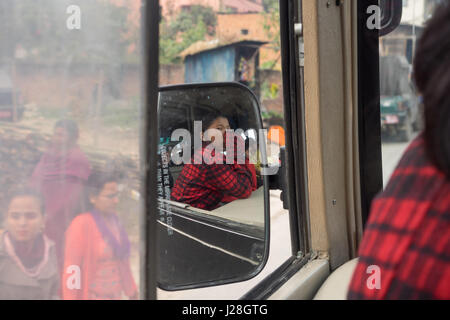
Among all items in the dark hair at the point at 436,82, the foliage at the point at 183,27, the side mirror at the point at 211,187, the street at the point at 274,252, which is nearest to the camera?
the dark hair at the point at 436,82

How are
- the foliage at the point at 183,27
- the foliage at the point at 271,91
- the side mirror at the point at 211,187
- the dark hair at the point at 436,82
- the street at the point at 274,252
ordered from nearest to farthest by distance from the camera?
the dark hair at the point at 436,82 < the street at the point at 274,252 < the side mirror at the point at 211,187 < the foliage at the point at 183,27 < the foliage at the point at 271,91

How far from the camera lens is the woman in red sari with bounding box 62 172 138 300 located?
1.10 m

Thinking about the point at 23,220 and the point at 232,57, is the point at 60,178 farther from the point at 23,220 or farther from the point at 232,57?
the point at 232,57

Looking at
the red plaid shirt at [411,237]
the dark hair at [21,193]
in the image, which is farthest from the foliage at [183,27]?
the red plaid shirt at [411,237]

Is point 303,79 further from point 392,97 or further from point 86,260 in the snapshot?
point 392,97

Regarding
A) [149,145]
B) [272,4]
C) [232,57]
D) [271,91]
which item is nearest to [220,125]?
[272,4]

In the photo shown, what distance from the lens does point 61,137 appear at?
1.07 metres

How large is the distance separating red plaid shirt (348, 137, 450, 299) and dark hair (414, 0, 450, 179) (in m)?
0.06

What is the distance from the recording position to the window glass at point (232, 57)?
2191 millimetres

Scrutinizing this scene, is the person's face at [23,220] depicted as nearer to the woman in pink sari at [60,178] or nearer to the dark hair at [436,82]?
the woman in pink sari at [60,178]

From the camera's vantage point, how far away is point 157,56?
1132 mm

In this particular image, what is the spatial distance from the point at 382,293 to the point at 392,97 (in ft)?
8.91

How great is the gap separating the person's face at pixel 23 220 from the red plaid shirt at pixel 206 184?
1.09 meters

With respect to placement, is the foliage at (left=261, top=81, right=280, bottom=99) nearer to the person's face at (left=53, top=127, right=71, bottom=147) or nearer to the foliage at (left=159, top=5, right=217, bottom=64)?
the foliage at (left=159, top=5, right=217, bottom=64)
